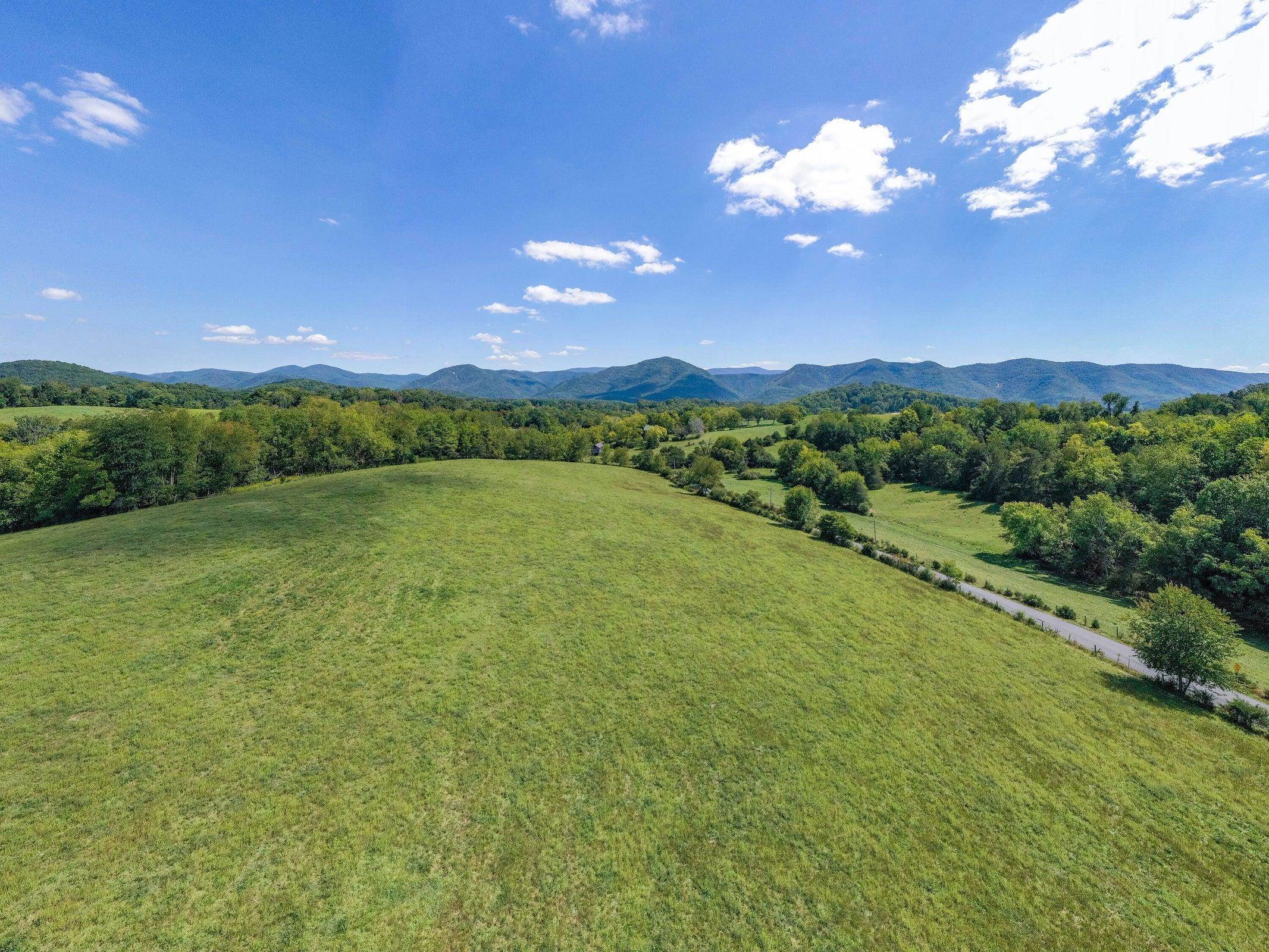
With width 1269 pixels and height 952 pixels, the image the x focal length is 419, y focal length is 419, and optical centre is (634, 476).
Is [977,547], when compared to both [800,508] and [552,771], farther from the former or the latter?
[552,771]

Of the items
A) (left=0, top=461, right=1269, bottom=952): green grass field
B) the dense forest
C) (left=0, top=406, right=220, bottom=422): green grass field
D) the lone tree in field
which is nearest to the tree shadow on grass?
(left=0, top=461, right=1269, bottom=952): green grass field

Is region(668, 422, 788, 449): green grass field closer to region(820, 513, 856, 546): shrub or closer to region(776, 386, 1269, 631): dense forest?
region(776, 386, 1269, 631): dense forest

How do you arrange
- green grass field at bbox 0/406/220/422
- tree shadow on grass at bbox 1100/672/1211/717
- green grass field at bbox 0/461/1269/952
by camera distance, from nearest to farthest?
green grass field at bbox 0/461/1269/952
tree shadow on grass at bbox 1100/672/1211/717
green grass field at bbox 0/406/220/422

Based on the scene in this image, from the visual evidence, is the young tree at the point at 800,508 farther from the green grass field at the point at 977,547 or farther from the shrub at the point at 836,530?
the green grass field at the point at 977,547

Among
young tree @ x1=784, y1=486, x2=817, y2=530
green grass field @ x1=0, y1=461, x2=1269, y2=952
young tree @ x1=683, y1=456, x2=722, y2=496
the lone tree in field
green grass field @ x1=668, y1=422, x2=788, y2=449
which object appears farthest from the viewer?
green grass field @ x1=668, y1=422, x2=788, y2=449

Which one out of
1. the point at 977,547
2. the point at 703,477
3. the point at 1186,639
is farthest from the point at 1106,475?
the point at 703,477

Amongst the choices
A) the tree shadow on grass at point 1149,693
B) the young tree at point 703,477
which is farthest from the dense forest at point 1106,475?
the young tree at point 703,477
